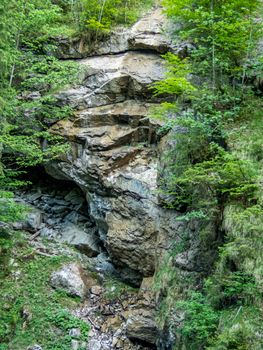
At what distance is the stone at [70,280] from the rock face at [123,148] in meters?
0.98

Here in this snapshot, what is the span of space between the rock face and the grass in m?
1.72

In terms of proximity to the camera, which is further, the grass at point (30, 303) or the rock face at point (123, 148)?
the rock face at point (123, 148)

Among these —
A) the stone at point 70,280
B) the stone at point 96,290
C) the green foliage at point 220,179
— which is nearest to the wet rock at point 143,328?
the green foliage at point 220,179

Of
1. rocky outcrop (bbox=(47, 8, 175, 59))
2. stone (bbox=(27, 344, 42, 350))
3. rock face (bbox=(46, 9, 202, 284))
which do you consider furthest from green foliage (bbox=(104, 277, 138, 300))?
rocky outcrop (bbox=(47, 8, 175, 59))

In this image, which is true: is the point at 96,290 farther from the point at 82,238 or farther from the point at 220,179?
the point at 220,179

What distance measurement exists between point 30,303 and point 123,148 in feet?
14.9

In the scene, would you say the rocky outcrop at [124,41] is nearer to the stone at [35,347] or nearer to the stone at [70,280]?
the stone at [70,280]

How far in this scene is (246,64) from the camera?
8.40m

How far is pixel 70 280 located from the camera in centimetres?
882

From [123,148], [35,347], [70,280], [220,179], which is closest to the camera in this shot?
[220,179]

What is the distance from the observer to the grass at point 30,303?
757cm

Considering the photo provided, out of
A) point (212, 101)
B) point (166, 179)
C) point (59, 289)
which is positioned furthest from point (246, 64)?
point (59, 289)

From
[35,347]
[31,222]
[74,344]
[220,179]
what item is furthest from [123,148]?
[35,347]

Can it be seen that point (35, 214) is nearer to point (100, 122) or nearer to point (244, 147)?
point (100, 122)
